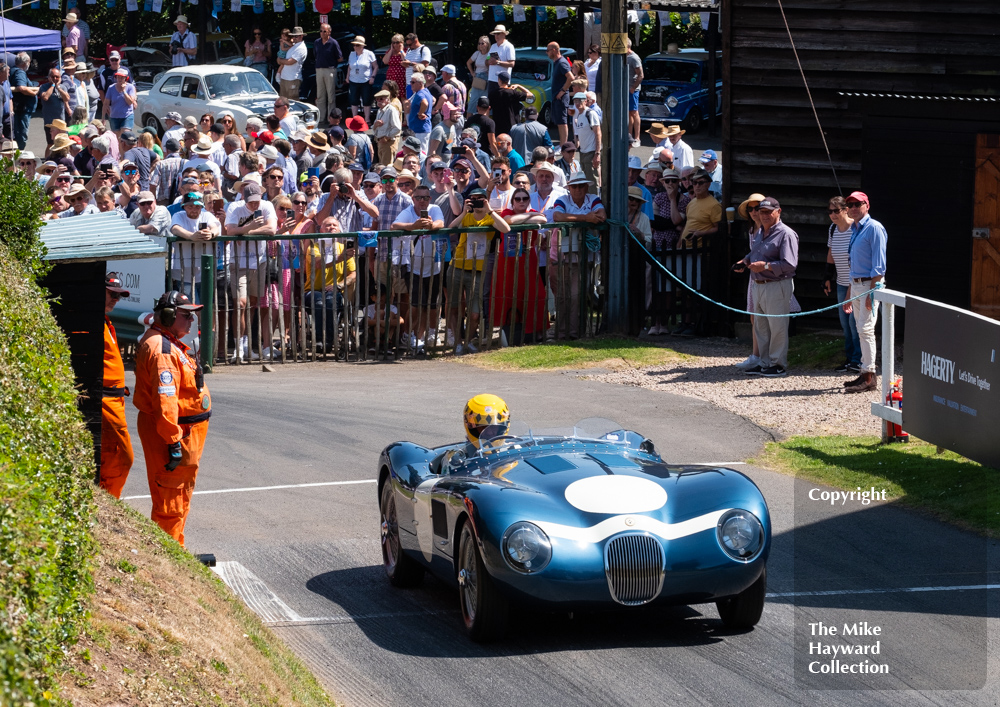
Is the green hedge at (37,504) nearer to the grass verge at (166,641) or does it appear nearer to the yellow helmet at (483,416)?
the grass verge at (166,641)

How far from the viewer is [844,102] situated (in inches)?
705

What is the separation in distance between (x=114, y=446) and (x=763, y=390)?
25.8ft

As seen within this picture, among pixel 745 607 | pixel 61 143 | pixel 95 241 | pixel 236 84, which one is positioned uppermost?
pixel 236 84

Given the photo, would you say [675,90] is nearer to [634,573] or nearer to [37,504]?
[634,573]

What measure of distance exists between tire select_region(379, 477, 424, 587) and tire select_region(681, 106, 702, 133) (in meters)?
27.7

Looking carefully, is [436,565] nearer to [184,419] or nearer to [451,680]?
[451,680]

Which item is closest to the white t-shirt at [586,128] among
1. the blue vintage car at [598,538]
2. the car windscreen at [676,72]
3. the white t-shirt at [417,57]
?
Result: the white t-shirt at [417,57]

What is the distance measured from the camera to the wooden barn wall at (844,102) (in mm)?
16500

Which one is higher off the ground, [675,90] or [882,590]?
[675,90]

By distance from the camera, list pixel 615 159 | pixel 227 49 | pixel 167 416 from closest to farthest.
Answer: pixel 167 416 < pixel 615 159 < pixel 227 49

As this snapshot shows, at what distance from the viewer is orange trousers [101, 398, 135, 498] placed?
32.2 feet

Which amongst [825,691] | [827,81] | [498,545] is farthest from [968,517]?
[827,81]

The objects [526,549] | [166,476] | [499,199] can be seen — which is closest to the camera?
[526,549]

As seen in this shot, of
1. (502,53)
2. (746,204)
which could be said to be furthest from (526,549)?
(502,53)
